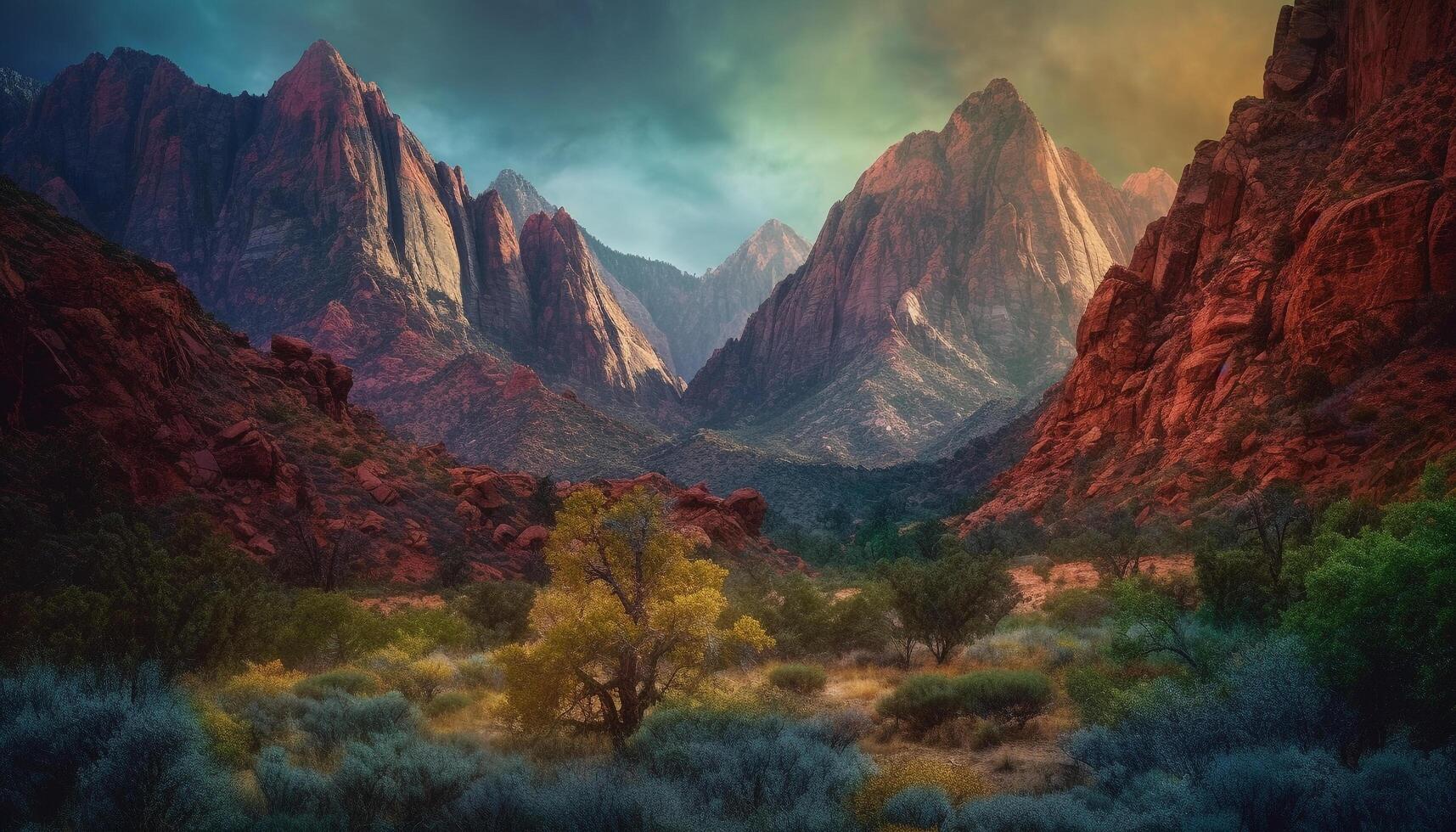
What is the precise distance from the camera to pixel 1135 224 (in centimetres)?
16850

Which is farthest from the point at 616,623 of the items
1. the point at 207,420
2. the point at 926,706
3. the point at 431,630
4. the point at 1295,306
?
the point at 1295,306

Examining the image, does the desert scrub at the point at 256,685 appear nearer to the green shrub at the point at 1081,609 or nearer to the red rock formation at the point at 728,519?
the green shrub at the point at 1081,609

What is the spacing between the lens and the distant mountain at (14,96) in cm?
10588

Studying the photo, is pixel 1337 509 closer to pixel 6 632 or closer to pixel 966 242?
pixel 6 632

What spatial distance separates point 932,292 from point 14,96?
15750 centimetres

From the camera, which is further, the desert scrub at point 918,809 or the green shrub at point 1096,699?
the green shrub at point 1096,699

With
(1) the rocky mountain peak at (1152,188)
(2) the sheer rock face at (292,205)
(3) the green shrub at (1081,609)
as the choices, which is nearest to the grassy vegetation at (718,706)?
(3) the green shrub at (1081,609)

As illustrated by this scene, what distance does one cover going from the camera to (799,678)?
40.6 feet

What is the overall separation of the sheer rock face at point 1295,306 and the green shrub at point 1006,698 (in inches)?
637

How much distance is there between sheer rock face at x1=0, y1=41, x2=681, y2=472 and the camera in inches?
3538

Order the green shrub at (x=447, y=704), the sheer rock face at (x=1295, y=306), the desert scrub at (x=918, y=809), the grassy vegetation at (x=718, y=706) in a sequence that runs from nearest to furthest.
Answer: the grassy vegetation at (x=718, y=706) → the desert scrub at (x=918, y=809) → the green shrub at (x=447, y=704) → the sheer rock face at (x=1295, y=306)

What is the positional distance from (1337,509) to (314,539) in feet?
97.2

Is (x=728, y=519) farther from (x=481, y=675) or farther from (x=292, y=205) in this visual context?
(x=292, y=205)

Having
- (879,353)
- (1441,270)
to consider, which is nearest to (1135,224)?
(879,353)
